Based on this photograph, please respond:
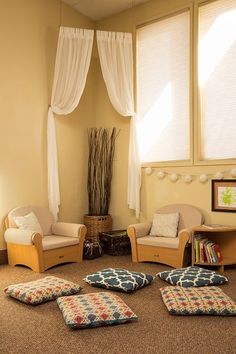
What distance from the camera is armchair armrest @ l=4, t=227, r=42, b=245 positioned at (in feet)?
12.6

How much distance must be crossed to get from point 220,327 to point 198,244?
5.20 ft

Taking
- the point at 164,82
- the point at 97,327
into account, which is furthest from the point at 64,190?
the point at 97,327

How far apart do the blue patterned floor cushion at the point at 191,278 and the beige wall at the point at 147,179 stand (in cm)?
111

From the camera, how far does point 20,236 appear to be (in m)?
3.98

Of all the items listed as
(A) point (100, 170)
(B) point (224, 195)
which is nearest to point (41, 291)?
(B) point (224, 195)

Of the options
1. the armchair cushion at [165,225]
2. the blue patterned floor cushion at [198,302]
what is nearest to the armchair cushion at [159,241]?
the armchair cushion at [165,225]

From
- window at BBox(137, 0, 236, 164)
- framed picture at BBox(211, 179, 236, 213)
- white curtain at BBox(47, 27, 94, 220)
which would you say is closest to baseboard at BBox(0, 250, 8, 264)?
white curtain at BBox(47, 27, 94, 220)

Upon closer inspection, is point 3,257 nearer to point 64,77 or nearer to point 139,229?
point 139,229

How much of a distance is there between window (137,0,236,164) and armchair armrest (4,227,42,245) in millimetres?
2123

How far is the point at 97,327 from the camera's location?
7.91 ft

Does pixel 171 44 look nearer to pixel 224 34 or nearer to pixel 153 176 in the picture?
pixel 224 34

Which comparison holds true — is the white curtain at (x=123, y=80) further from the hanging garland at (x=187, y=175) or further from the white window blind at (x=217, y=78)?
the white window blind at (x=217, y=78)

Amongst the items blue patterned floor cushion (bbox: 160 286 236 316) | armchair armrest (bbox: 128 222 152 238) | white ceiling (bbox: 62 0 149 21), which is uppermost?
white ceiling (bbox: 62 0 149 21)

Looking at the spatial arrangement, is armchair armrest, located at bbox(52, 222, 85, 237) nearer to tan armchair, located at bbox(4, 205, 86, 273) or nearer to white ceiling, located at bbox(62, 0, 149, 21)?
tan armchair, located at bbox(4, 205, 86, 273)
